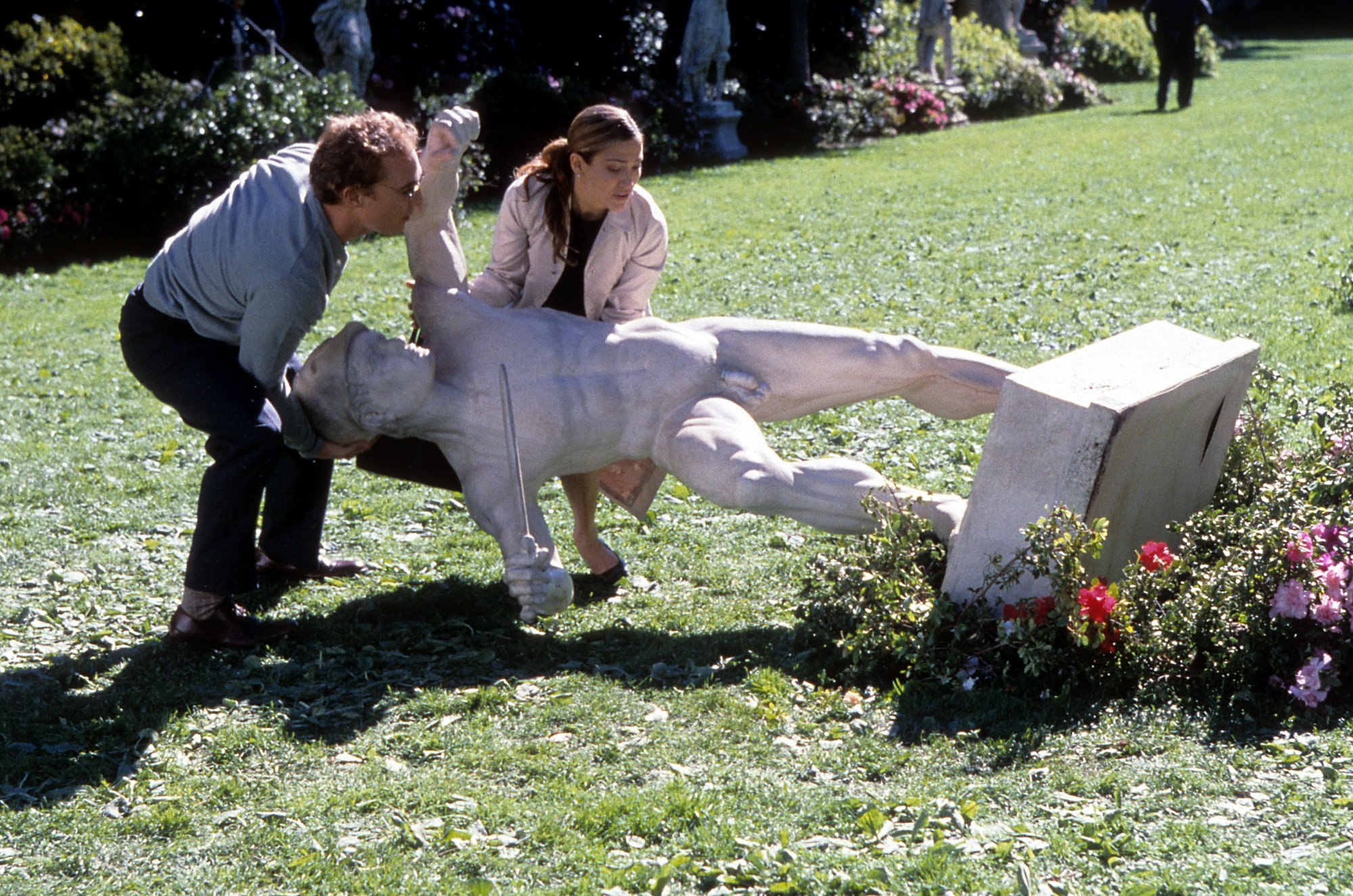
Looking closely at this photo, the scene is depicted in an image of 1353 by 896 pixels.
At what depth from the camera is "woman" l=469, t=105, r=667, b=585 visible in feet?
15.9

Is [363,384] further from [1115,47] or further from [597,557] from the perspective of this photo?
[1115,47]

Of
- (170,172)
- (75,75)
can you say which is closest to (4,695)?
(170,172)

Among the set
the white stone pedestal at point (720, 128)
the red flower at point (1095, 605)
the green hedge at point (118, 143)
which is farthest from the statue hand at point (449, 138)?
the white stone pedestal at point (720, 128)

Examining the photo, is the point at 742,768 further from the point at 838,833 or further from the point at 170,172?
the point at 170,172

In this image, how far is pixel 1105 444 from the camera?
394cm

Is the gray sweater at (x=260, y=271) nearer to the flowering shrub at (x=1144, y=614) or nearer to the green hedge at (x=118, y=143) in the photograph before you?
the flowering shrub at (x=1144, y=614)

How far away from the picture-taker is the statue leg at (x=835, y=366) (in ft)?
15.3

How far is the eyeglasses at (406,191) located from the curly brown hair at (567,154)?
614mm

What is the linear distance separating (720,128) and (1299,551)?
14787 millimetres

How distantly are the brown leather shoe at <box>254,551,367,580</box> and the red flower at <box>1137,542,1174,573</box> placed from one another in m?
2.87

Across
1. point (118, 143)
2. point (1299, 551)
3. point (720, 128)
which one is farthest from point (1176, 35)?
point (1299, 551)

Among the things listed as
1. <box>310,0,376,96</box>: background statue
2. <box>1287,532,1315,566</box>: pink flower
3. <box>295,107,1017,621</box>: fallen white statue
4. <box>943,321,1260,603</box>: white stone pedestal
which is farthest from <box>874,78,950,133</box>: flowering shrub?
<box>1287,532,1315,566</box>: pink flower

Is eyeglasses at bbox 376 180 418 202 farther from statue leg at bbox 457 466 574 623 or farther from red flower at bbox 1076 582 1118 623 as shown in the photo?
red flower at bbox 1076 582 1118 623

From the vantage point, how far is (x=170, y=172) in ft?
42.1
